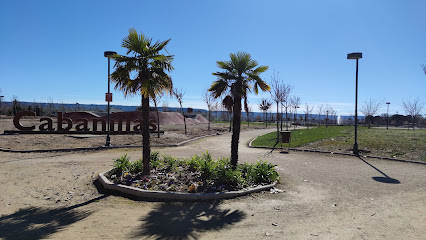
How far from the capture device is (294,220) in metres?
5.29

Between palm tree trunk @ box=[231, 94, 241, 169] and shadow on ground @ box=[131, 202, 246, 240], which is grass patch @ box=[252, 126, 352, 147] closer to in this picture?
palm tree trunk @ box=[231, 94, 241, 169]

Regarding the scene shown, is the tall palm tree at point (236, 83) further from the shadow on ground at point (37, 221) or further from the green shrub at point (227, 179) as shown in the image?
the shadow on ground at point (37, 221)

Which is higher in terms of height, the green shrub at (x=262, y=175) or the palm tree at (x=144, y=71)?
the palm tree at (x=144, y=71)

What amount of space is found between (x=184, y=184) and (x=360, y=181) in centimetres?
559

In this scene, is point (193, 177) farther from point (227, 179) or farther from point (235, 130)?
point (235, 130)

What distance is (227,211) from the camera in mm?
5828

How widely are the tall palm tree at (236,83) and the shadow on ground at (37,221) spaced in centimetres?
507

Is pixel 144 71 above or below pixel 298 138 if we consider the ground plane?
above

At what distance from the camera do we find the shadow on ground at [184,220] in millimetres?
4623

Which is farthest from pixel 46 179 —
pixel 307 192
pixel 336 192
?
pixel 336 192

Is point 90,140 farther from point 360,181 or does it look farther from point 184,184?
point 360,181

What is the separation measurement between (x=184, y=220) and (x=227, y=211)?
104cm

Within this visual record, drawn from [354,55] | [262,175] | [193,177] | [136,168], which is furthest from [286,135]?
[136,168]

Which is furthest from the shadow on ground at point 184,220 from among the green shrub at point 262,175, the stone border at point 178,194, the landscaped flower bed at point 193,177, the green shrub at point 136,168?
the green shrub at point 136,168
